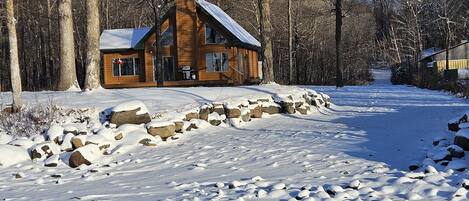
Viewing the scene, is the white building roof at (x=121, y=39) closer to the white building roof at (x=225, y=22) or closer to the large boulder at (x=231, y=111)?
the white building roof at (x=225, y=22)

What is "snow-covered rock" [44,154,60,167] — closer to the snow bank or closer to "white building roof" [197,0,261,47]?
the snow bank

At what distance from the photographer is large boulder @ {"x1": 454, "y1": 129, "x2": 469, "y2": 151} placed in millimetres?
8345

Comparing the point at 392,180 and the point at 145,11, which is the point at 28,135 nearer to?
the point at 392,180

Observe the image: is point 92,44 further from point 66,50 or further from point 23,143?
point 23,143

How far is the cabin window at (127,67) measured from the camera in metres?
40.8

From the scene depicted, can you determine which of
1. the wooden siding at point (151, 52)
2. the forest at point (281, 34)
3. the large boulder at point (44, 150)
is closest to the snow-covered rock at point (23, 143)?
the large boulder at point (44, 150)

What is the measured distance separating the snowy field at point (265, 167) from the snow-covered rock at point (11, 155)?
10.3 inches

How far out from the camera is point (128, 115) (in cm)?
1286

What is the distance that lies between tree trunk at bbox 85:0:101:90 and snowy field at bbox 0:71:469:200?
2.71m

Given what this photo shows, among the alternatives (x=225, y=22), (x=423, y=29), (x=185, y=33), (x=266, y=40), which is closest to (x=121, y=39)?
(x=185, y=33)

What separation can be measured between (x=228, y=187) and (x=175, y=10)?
32.2 m

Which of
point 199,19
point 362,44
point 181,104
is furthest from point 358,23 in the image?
point 181,104

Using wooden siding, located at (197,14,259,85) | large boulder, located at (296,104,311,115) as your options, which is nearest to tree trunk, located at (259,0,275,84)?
large boulder, located at (296,104,311,115)

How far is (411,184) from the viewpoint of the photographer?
22.4 ft
